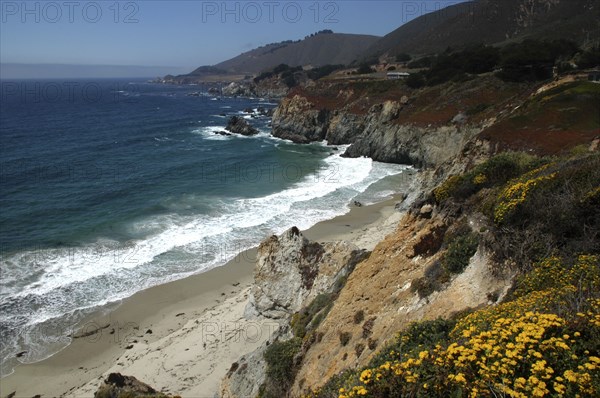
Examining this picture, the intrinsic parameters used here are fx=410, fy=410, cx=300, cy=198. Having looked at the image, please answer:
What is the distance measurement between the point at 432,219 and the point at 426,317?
5.12m

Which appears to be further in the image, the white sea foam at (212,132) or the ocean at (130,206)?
the white sea foam at (212,132)

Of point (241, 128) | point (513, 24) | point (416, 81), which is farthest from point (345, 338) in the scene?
point (513, 24)

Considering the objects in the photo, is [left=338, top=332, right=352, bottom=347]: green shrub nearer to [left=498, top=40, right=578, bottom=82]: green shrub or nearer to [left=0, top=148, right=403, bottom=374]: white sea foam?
[left=0, top=148, right=403, bottom=374]: white sea foam

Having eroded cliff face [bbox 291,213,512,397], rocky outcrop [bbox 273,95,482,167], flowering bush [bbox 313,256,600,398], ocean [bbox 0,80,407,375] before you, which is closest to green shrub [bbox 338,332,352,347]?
eroded cliff face [bbox 291,213,512,397]

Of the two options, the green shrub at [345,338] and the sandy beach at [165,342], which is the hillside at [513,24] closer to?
the sandy beach at [165,342]

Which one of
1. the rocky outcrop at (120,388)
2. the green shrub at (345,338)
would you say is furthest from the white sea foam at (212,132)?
the green shrub at (345,338)

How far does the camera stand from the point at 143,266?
28.5 metres

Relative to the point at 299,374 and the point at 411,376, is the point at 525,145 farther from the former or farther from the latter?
the point at 411,376

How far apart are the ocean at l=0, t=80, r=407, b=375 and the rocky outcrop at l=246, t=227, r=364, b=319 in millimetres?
7992

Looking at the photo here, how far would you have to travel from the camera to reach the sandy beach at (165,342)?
1856cm

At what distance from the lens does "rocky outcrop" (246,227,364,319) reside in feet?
65.1

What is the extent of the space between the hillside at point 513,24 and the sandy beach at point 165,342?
9958cm

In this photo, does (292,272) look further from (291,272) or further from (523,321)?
(523,321)

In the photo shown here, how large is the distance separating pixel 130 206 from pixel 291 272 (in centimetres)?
2468
